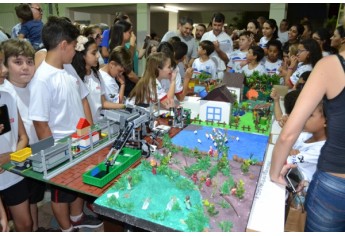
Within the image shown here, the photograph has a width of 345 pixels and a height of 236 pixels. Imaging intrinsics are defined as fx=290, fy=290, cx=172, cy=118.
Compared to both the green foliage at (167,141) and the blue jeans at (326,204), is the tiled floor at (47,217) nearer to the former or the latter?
the green foliage at (167,141)

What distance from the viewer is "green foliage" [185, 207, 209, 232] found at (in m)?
1.58

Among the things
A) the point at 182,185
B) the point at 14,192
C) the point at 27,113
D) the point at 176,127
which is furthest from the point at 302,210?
the point at 27,113

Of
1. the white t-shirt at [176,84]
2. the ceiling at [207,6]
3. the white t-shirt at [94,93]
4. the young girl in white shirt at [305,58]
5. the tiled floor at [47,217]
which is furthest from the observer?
the ceiling at [207,6]

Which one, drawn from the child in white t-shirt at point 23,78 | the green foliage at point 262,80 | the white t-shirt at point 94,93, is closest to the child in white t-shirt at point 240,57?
the green foliage at point 262,80

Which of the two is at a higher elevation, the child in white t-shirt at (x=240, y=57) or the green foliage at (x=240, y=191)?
the child in white t-shirt at (x=240, y=57)

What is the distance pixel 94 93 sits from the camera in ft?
11.1

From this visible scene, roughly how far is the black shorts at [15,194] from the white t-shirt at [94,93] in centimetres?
118

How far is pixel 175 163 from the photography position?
2268 millimetres

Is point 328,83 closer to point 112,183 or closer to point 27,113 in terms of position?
point 112,183

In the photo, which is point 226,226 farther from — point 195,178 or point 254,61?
point 254,61

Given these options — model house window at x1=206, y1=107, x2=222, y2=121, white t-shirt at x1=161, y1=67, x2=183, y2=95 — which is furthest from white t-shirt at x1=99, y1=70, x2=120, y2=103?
model house window at x1=206, y1=107, x2=222, y2=121

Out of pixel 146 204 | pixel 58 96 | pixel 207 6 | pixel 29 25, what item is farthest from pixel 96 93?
pixel 207 6

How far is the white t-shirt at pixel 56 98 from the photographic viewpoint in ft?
8.00

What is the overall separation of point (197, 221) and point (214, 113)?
5.72 ft
